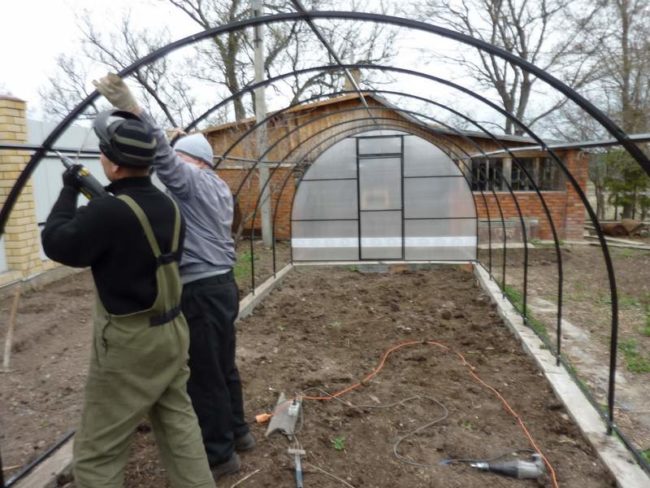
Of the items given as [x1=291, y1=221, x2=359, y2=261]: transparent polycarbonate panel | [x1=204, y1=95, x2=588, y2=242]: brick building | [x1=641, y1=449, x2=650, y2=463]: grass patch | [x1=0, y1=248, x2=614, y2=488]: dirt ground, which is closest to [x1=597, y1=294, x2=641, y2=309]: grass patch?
[x1=0, y1=248, x2=614, y2=488]: dirt ground

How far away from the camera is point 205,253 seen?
7.29ft

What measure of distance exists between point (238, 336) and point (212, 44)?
33.5 feet

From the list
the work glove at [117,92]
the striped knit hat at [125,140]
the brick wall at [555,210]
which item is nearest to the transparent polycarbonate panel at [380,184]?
the brick wall at [555,210]

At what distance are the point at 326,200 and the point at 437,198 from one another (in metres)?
2.00

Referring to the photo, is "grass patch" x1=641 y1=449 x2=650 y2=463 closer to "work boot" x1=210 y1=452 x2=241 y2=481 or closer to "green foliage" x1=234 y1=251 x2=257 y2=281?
"work boot" x1=210 y1=452 x2=241 y2=481

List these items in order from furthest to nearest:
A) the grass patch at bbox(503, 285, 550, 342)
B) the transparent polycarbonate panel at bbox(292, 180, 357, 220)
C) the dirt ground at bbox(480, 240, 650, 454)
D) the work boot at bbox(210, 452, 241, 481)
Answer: the transparent polycarbonate panel at bbox(292, 180, 357, 220), the grass patch at bbox(503, 285, 550, 342), the dirt ground at bbox(480, 240, 650, 454), the work boot at bbox(210, 452, 241, 481)

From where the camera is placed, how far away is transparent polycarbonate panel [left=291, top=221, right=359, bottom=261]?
29.0 feet

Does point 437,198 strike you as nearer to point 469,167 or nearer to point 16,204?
point 469,167

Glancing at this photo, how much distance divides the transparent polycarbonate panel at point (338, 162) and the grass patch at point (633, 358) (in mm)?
5200

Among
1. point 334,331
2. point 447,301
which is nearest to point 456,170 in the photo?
point 447,301

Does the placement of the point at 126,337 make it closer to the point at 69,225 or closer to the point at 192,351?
the point at 69,225

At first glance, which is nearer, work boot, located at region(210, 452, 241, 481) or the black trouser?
the black trouser

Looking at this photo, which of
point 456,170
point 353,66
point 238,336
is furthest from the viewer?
point 456,170

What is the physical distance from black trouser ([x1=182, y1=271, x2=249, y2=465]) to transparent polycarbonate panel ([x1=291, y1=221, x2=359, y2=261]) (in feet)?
21.3
